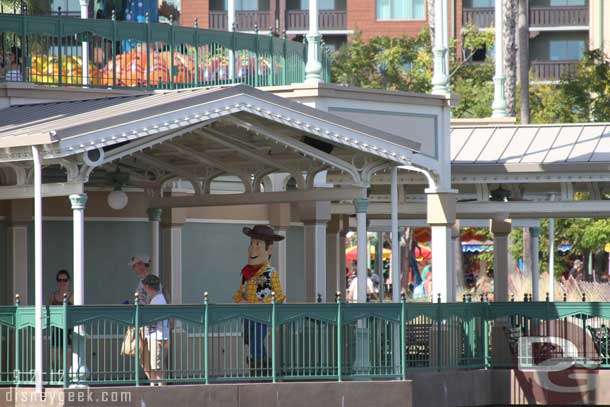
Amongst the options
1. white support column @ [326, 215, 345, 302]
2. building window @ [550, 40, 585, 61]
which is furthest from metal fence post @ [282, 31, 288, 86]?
building window @ [550, 40, 585, 61]

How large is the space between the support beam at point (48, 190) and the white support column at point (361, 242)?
3.89 m

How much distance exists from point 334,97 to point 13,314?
5950 millimetres

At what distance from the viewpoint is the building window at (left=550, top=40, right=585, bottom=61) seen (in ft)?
231

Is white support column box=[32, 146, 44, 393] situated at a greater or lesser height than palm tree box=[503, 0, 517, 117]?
lesser

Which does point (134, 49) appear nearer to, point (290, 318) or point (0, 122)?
point (0, 122)

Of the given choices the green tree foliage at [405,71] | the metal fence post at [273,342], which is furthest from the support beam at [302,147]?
the green tree foliage at [405,71]

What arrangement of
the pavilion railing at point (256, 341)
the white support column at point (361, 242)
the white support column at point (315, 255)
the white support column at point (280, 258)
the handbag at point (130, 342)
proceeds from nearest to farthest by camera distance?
the pavilion railing at point (256, 341)
the handbag at point (130, 342)
the white support column at point (361, 242)
the white support column at point (315, 255)
the white support column at point (280, 258)

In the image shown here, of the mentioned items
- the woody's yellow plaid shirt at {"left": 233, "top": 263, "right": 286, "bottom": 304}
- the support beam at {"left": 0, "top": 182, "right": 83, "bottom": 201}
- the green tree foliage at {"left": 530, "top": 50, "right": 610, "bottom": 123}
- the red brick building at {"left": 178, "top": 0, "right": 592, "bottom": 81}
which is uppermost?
the red brick building at {"left": 178, "top": 0, "right": 592, "bottom": 81}

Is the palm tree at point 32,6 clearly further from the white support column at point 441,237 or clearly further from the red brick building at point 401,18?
the red brick building at point 401,18

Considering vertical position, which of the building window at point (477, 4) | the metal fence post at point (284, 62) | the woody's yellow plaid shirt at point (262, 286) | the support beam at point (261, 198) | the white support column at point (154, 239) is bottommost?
the woody's yellow plaid shirt at point (262, 286)

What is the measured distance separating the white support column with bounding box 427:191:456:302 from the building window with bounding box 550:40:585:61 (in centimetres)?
4790

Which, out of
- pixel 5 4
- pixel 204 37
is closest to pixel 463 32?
pixel 5 4

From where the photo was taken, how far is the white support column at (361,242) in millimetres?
20500

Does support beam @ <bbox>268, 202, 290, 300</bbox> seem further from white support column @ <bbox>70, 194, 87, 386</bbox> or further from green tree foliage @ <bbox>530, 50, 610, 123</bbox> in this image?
green tree foliage @ <bbox>530, 50, 610, 123</bbox>
